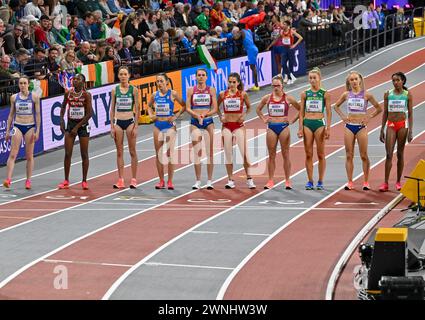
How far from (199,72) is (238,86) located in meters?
0.65

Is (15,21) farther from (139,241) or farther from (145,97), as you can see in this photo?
(139,241)

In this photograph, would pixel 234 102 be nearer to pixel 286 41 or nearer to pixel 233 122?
pixel 233 122

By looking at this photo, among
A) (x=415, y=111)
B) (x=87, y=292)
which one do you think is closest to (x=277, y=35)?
(x=415, y=111)

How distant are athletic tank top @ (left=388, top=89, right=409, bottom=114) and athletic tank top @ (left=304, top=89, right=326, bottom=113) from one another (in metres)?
0.98

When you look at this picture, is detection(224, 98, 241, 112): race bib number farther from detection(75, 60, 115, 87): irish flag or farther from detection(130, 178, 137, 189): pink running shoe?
detection(75, 60, 115, 87): irish flag

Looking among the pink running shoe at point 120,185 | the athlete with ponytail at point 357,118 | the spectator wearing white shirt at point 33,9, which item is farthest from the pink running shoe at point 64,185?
the spectator wearing white shirt at point 33,9

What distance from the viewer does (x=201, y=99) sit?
16375mm

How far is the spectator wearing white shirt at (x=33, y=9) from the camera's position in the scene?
22.7 metres

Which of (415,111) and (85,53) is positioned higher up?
(85,53)

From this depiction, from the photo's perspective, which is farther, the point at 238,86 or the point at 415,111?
the point at 415,111

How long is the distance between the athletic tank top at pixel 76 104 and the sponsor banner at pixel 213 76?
8.91 m

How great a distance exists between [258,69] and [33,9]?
8.06 metres

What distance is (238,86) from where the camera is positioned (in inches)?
642
